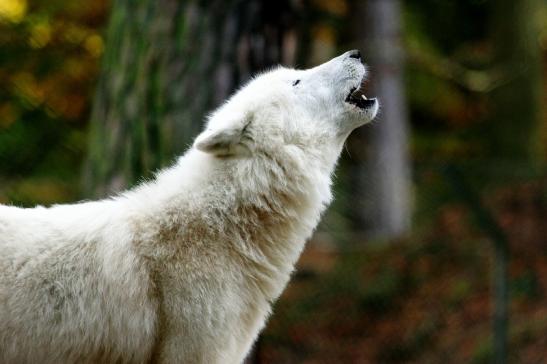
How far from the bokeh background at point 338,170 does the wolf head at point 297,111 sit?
0.50 metres

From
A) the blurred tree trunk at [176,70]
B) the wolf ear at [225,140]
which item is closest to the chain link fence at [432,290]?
the blurred tree trunk at [176,70]

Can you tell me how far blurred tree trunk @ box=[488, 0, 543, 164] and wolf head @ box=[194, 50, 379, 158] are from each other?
12.5m

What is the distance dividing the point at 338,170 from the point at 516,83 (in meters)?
8.73

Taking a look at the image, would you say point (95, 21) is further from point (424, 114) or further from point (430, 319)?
point (424, 114)

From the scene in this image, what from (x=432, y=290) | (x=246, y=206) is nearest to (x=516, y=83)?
(x=432, y=290)

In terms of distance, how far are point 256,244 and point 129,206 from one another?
2.08ft

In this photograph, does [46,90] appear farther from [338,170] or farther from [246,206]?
[246,206]

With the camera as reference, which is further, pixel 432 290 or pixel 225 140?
pixel 432 290

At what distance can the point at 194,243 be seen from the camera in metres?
3.73

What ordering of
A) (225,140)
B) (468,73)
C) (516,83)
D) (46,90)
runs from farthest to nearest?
(468,73), (516,83), (46,90), (225,140)

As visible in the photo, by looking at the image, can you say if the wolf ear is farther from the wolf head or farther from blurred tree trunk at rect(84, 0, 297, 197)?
blurred tree trunk at rect(84, 0, 297, 197)

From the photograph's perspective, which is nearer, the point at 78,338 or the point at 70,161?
the point at 78,338

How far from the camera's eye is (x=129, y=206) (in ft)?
12.6

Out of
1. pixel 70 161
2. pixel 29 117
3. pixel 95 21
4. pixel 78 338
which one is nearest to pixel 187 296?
pixel 78 338
